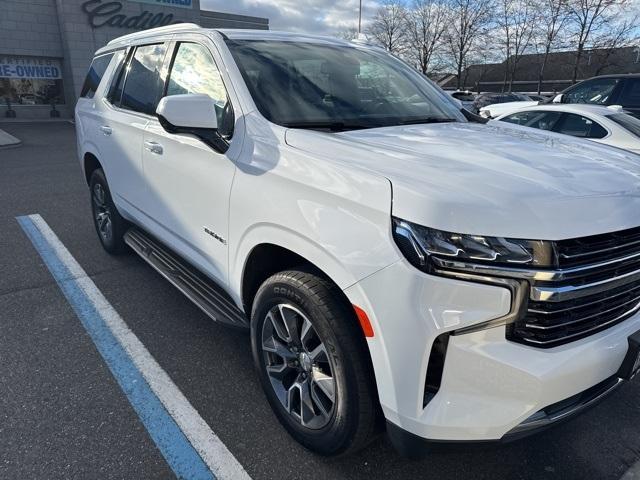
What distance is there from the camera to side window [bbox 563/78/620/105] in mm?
9062

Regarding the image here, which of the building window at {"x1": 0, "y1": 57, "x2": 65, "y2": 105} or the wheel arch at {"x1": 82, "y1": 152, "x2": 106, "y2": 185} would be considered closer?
the wheel arch at {"x1": 82, "y1": 152, "x2": 106, "y2": 185}

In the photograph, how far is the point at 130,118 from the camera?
12.2 ft

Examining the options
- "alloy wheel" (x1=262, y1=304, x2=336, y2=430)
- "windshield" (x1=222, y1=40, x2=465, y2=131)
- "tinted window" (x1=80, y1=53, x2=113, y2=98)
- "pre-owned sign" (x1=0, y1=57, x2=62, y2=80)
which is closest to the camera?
"alloy wheel" (x1=262, y1=304, x2=336, y2=430)

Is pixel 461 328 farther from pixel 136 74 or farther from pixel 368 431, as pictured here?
pixel 136 74

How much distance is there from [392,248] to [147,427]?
166 cm

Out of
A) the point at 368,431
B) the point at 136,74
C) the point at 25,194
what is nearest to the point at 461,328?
the point at 368,431

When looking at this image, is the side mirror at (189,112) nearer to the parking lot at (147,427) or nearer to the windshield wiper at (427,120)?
the windshield wiper at (427,120)

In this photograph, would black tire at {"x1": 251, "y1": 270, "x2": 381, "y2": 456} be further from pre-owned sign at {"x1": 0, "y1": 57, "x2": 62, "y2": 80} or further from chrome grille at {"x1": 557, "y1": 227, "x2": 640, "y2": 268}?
pre-owned sign at {"x1": 0, "y1": 57, "x2": 62, "y2": 80}

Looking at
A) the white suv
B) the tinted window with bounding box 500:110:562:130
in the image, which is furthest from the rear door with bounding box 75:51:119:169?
the tinted window with bounding box 500:110:562:130

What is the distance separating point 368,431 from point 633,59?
5582cm

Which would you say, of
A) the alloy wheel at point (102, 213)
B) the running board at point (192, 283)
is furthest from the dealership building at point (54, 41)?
the running board at point (192, 283)

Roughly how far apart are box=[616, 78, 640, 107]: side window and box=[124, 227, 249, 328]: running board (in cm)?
887

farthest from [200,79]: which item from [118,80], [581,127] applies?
[581,127]

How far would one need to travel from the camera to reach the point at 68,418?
249 centimetres
